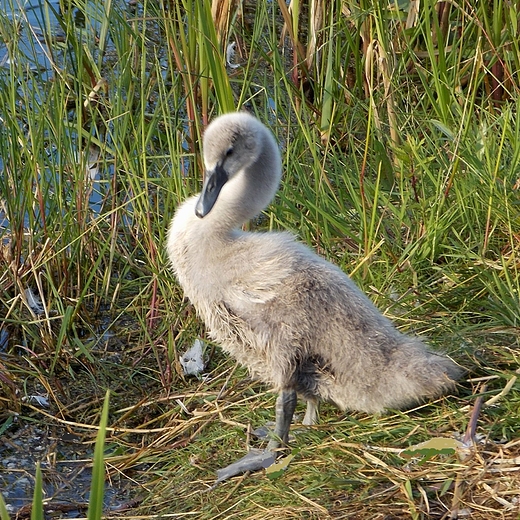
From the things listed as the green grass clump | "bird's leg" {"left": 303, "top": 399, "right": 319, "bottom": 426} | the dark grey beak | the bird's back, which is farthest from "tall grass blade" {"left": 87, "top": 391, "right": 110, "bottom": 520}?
"bird's leg" {"left": 303, "top": 399, "right": 319, "bottom": 426}

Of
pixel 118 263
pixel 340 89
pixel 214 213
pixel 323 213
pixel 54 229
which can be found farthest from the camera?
pixel 340 89

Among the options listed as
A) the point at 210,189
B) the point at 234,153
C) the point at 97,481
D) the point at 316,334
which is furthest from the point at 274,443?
the point at 97,481

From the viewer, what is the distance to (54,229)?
424cm

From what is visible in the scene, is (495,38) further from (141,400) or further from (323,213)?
(141,400)

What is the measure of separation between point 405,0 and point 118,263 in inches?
74.8

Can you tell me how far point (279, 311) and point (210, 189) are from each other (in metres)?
0.49

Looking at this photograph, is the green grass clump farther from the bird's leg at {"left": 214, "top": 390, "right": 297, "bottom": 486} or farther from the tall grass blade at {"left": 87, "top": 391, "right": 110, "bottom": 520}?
the tall grass blade at {"left": 87, "top": 391, "right": 110, "bottom": 520}

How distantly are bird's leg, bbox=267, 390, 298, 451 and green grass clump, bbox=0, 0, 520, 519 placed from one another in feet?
0.26

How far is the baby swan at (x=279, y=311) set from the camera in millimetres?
3154

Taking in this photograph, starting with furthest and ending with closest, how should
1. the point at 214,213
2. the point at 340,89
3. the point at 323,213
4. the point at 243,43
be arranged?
the point at 243,43, the point at 340,89, the point at 323,213, the point at 214,213

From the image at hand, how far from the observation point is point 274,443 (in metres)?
3.29

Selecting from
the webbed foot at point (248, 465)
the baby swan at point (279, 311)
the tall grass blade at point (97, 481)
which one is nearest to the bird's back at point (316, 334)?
the baby swan at point (279, 311)

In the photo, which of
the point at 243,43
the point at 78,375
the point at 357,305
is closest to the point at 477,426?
the point at 357,305

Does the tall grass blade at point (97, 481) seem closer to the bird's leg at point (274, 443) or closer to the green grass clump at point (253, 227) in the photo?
the green grass clump at point (253, 227)
